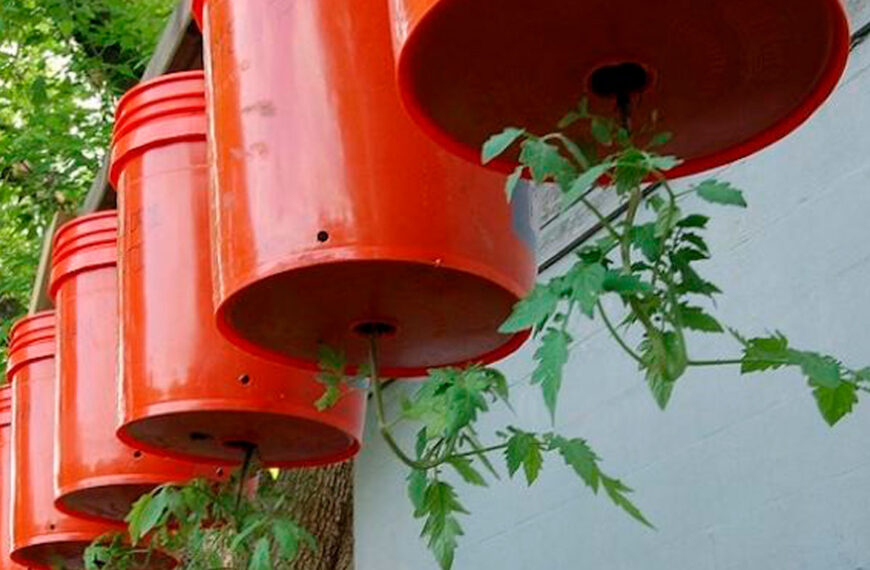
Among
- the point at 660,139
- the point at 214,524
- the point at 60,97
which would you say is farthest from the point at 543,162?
the point at 60,97

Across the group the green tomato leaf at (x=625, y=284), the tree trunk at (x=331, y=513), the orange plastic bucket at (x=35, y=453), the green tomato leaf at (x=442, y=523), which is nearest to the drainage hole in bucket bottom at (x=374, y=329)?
the green tomato leaf at (x=442, y=523)

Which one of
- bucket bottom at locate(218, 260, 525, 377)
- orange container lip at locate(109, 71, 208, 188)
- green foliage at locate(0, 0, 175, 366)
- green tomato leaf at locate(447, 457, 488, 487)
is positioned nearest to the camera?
green tomato leaf at locate(447, 457, 488, 487)

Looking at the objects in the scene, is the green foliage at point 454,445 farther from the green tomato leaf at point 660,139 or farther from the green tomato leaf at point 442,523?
the green tomato leaf at point 660,139

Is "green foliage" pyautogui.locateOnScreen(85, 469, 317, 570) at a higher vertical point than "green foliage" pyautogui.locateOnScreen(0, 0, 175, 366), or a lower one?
lower

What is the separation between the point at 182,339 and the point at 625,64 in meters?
1.15

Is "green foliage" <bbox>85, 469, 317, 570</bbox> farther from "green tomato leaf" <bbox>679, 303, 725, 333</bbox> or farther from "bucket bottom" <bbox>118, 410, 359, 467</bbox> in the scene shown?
"green tomato leaf" <bbox>679, 303, 725, 333</bbox>

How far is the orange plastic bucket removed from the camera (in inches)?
149

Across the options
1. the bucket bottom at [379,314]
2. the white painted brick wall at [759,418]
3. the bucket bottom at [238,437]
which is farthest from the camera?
the white painted brick wall at [759,418]

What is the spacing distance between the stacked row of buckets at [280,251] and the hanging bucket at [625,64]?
0.85 ft

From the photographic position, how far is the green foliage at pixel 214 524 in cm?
278

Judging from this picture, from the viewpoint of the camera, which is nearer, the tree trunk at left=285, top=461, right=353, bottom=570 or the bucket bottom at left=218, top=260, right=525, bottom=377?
the bucket bottom at left=218, top=260, right=525, bottom=377

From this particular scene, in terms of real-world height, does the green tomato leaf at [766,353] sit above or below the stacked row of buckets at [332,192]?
below

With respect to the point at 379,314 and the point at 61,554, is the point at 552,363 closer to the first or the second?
the point at 379,314

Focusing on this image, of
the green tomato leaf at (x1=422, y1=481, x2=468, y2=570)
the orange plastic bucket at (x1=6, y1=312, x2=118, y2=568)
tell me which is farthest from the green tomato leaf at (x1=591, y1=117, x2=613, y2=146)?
the orange plastic bucket at (x1=6, y1=312, x2=118, y2=568)
